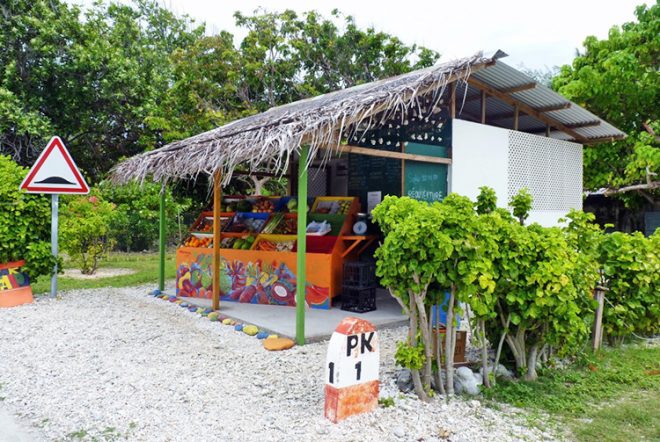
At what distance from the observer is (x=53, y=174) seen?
7.27 metres

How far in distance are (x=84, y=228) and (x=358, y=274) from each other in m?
6.89

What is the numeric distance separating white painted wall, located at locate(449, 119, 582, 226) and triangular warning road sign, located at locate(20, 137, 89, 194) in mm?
5851

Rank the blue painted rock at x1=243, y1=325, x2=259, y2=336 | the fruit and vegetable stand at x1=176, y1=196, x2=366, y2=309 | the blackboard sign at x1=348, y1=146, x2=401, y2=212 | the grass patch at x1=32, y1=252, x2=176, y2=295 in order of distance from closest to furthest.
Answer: the blue painted rock at x1=243, y1=325, x2=259, y2=336
the fruit and vegetable stand at x1=176, y1=196, x2=366, y2=309
the blackboard sign at x1=348, y1=146, x2=401, y2=212
the grass patch at x1=32, y1=252, x2=176, y2=295

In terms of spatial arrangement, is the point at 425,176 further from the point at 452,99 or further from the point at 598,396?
the point at 598,396

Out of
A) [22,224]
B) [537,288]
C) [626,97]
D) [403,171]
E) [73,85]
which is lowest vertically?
[537,288]

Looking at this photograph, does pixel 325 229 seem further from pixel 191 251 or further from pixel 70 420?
pixel 70 420

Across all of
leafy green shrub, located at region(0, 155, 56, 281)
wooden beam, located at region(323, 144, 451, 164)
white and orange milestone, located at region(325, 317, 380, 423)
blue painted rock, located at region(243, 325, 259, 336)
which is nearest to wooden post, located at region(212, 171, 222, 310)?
blue painted rock, located at region(243, 325, 259, 336)

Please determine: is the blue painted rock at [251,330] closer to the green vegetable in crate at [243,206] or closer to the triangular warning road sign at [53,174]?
the green vegetable in crate at [243,206]

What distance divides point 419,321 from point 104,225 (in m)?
9.45

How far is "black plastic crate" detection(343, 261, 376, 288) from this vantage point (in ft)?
22.5

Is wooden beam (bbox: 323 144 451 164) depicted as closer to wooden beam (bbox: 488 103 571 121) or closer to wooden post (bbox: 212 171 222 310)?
wooden post (bbox: 212 171 222 310)

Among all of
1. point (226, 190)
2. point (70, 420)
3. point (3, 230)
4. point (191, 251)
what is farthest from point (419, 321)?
point (226, 190)

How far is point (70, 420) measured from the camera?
3420 mm

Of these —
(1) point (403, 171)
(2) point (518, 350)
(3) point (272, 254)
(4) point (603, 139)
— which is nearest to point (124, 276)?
(3) point (272, 254)
